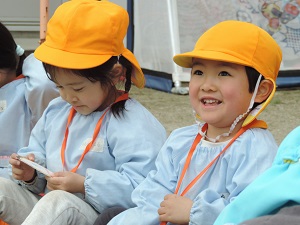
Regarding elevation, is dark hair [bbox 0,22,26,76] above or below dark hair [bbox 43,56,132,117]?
below

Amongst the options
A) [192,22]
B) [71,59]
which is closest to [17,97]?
[71,59]

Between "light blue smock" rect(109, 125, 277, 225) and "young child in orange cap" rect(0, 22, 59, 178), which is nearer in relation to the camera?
"light blue smock" rect(109, 125, 277, 225)

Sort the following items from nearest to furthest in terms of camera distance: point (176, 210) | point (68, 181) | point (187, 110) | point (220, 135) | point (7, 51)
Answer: point (176, 210) < point (220, 135) < point (68, 181) < point (7, 51) < point (187, 110)

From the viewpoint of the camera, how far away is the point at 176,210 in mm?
1836

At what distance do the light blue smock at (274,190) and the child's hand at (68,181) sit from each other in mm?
1022

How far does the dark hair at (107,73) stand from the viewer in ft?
7.31

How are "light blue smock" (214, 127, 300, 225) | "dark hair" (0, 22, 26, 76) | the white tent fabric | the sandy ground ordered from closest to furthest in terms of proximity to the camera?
1. "light blue smock" (214, 127, 300, 225)
2. "dark hair" (0, 22, 26, 76)
3. the sandy ground
4. the white tent fabric

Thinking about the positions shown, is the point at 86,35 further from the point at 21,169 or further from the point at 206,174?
the point at 206,174

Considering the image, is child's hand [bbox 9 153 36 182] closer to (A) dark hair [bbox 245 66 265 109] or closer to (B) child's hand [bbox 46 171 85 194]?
(B) child's hand [bbox 46 171 85 194]

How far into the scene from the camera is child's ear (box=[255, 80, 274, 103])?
190cm

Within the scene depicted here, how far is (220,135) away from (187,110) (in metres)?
3.12

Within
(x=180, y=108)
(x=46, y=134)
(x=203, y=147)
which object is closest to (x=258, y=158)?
(x=203, y=147)


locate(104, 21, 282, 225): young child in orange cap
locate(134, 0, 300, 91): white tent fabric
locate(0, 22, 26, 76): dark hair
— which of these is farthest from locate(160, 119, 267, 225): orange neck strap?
locate(134, 0, 300, 91): white tent fabric

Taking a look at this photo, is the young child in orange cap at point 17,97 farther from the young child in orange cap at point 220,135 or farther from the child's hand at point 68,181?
the young child in orange cap at point 220,135
